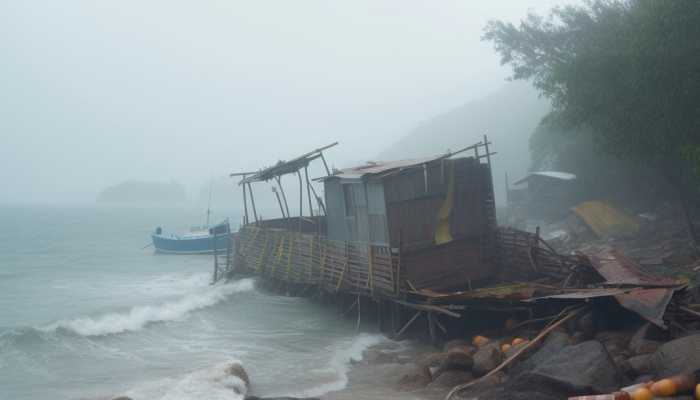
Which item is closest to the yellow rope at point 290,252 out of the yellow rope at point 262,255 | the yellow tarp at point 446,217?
the yellow rope at point 262,255

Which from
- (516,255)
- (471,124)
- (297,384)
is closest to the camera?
(297,384)

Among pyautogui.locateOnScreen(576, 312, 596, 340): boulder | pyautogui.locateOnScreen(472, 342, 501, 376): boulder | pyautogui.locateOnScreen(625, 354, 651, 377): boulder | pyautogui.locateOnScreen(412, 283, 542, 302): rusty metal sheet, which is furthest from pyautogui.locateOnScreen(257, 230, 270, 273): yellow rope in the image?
pyautogui.locateOnScreen(625, 354, 651, 377): boulder

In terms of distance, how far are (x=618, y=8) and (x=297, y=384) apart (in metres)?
24.6

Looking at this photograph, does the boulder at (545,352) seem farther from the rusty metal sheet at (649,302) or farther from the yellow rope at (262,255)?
the yellow rope at (262,255)

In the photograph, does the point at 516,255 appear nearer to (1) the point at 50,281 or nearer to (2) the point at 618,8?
(2) the point at 618,8

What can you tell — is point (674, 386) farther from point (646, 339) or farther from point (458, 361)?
point (458, 361)

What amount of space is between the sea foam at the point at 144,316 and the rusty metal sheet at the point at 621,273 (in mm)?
15617

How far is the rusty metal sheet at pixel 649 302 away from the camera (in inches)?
428

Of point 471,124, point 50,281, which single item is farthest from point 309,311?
point 471,124

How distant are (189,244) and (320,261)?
3291cm

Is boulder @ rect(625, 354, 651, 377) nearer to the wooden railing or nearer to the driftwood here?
the driftwood

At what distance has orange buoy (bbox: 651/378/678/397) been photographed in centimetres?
819

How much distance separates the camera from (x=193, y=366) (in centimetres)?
1653

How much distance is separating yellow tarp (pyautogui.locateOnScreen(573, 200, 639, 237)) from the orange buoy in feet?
61.0
